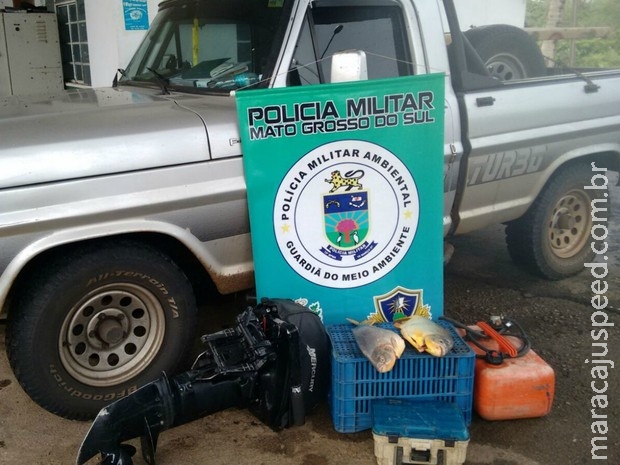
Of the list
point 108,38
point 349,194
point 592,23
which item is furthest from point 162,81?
point 592,23

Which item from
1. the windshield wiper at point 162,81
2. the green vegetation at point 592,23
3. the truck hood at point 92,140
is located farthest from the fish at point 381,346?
the green vegetation at point 592,23

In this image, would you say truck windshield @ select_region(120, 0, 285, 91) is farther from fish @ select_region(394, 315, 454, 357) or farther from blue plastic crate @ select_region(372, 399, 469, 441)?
blue plastic crate @ select_region(372, 399, 469, 441)

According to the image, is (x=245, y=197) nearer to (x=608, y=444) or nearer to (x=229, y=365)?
(x=229, y=365)

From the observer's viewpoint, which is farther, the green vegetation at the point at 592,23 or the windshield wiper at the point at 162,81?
the green vegetation at the point at 592,23

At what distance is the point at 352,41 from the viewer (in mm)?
3613

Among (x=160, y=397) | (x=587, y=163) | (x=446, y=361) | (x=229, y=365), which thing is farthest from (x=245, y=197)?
(x=587, y=163)

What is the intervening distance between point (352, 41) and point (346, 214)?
3.27 ft

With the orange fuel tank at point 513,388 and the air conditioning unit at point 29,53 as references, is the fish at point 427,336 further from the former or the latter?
the air conditioning unit at point 29,53

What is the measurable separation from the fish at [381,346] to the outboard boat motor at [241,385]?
196mm

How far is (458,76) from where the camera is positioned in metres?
3.95

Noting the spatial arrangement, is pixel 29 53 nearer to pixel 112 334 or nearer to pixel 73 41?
A: pixel 73 41

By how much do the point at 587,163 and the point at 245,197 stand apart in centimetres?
282

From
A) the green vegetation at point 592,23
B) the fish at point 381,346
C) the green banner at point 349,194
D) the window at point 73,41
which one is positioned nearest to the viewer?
the fish at point 381,346

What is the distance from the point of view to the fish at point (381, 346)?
293 centimetres
